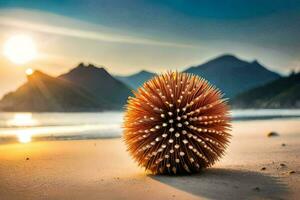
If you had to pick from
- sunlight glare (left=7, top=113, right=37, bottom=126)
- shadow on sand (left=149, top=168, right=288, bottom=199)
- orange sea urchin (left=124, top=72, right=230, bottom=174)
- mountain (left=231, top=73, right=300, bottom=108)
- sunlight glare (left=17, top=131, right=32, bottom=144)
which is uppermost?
mountain (left=231, top=73, right=300, bottom=108)

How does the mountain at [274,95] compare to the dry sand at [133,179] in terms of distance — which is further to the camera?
the mountain at [274,95]

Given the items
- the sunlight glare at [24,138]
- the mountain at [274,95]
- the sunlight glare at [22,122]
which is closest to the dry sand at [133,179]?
the sunlight glare at [24,138]

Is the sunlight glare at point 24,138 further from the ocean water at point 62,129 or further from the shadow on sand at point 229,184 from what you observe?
the shadow on sand at point 229,184

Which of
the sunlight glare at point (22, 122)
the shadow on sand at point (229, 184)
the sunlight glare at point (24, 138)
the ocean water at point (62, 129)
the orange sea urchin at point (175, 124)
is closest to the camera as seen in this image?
the shadow on sand at point (229, 184)

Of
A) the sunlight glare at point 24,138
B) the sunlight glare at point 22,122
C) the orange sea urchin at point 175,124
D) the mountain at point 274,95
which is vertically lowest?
the orange sea urchin at point 175,124

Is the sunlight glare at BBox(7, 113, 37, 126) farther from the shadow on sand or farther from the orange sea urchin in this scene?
the shadow on sand

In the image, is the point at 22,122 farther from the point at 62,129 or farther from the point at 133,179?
the point at 133,179

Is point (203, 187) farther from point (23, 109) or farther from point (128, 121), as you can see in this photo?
point (23, 109)

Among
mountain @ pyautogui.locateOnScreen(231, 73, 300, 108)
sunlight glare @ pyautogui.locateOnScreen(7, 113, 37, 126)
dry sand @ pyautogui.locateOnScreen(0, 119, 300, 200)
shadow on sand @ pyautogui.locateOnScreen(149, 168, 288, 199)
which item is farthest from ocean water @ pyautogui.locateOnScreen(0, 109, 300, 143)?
mountain @ pyautogui.locateOnScreen(231, 73, 300, 108)
